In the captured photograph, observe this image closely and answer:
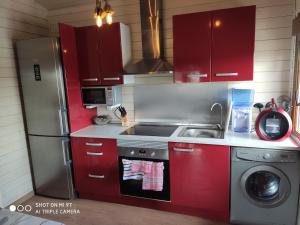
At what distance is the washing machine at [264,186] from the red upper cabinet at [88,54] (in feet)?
5.65

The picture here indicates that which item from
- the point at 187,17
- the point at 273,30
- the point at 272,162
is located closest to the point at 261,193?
the point at 272,162

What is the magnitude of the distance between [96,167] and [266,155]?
173 cm

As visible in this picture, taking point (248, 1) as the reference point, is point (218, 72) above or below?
below

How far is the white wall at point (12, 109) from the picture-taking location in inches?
96.0

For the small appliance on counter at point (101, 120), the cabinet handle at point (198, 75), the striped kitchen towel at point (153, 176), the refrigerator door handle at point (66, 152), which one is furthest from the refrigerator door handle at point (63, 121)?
the cabinet handle at point (198, 75)

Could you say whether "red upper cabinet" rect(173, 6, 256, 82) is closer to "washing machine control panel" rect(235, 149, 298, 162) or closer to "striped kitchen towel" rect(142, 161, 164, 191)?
"washing machine control panel" rect(235, 149, 298, 162)

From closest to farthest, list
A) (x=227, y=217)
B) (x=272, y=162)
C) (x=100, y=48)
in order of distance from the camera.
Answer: (x=272, y=162) → (x=227, y=217) → (x=100, y=48)

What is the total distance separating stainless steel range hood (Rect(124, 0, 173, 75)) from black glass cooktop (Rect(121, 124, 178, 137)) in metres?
0.65

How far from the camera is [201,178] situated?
216 centimetres

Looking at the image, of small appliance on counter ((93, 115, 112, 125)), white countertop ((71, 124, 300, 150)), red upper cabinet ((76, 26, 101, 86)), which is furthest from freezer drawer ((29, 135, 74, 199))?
red upper cabinet ((76, 26, 101, 86))

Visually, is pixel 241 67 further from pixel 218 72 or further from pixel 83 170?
pixel 83 170

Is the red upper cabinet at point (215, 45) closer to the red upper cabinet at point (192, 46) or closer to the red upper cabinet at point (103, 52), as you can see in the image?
the red upper cabinet at point (192, 46)

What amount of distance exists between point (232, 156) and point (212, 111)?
27.1 inches

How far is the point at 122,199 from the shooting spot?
2.55 m
